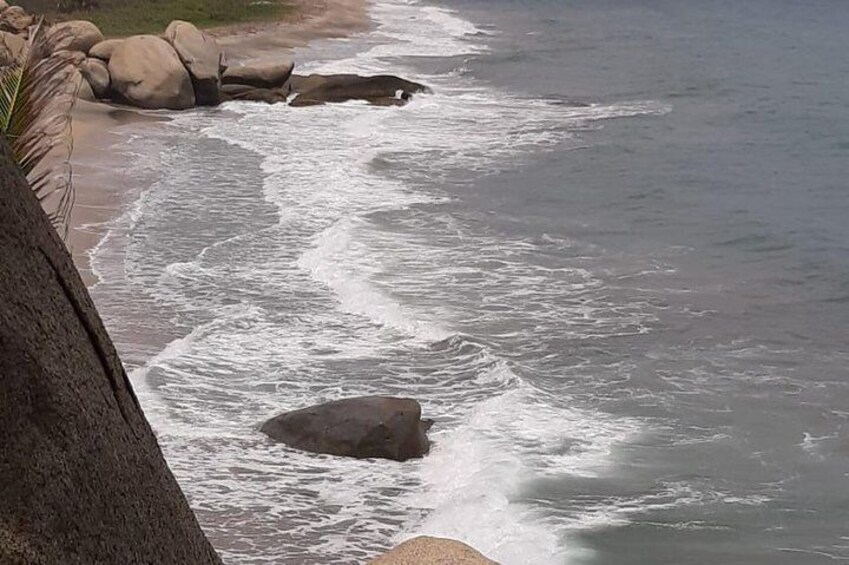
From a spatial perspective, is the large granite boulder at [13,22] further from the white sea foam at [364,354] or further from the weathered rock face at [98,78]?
the weathered rock face at [98,78]

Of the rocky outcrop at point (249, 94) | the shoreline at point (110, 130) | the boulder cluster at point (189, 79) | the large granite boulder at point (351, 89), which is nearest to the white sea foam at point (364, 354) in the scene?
the shoreline at point (110, 130)

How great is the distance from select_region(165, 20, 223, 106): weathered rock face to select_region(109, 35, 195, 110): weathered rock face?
296 millimetres

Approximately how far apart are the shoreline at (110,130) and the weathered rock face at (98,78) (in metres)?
0.34

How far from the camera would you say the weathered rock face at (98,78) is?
30.7m

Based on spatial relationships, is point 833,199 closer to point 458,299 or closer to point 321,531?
point 458,299

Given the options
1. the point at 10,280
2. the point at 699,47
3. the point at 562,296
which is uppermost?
the point at 10,280

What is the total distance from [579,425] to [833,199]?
1569 cm

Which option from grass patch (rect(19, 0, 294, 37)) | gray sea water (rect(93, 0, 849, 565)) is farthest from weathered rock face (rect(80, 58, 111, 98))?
grass patch (rect(19, 0, 294, 37))

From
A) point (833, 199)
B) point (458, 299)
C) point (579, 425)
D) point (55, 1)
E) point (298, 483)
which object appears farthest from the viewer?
point (55, 1)

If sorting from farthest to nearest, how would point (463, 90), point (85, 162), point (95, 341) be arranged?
point (463, 90) < point (85, 162) < point (95, 341)

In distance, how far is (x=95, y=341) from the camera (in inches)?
127

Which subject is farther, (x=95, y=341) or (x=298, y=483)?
(x=298, y=483)

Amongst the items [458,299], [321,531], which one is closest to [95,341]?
[321,531]

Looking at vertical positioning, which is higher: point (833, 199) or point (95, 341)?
point (95, 341)
